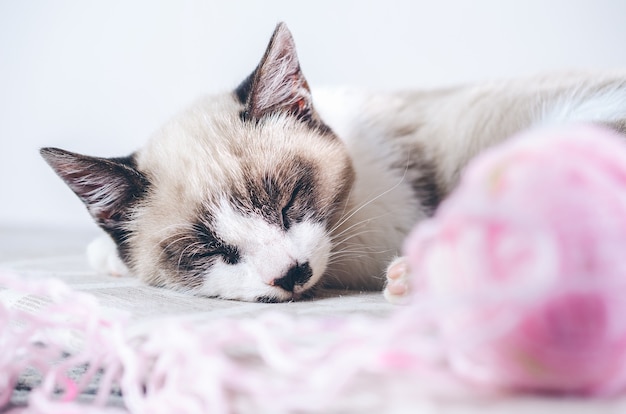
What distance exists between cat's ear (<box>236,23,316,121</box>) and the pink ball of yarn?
756 millimetres

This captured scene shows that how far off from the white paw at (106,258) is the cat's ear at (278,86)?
0.49 metres

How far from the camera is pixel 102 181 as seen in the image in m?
1.16

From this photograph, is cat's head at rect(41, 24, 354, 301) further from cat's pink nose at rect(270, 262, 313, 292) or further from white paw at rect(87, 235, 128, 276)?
white paw at rect(87, 235, 128, 276)

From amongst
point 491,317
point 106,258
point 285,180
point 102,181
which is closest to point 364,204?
point 285,180

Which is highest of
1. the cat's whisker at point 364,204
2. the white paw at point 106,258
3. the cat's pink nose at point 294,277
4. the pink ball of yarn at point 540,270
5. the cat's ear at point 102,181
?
the pink ball of yarn at point 540,270

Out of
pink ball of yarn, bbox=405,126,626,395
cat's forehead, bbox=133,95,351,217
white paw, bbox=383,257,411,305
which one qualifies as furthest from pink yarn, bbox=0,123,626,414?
cat's forehead, bbox=133,95,351,217

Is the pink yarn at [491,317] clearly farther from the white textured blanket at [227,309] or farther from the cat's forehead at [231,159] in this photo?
the cat's forehead at [231,159]

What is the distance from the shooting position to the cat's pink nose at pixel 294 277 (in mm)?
1007

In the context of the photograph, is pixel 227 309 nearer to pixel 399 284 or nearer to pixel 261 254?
pixel 261 254

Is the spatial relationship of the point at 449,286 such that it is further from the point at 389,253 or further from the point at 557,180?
the point at 389,253

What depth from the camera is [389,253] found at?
49.4 inches

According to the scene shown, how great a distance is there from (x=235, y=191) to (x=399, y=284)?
13.5 inches

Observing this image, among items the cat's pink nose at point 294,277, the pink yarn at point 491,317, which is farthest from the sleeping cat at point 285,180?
the pink yarn at point 491,317

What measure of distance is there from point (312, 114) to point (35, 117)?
6.98 feet
